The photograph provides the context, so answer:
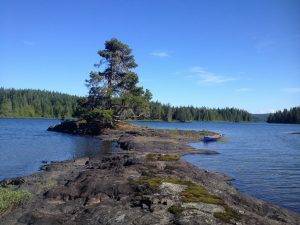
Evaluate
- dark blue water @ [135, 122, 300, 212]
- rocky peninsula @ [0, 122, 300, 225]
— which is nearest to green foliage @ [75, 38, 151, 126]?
dark blue water @ [135, 122, 300, 212]

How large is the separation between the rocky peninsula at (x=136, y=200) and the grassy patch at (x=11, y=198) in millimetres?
76

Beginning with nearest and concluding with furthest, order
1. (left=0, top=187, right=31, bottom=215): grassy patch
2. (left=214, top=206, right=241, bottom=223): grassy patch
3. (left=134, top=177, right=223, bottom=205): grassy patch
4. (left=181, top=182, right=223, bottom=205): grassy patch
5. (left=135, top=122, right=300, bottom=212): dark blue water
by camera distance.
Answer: (left=214, top=206, right=241, bottom=223): grassy patch
(left=181, top=182, right=223, bottom=205): grassy patch
(left=134, top=177, right=223, bottom=205): grassy patch
(left=0, top=187, right=31, bottom=215): grassy patch
(left=135, top=122, right=300, bottom=212): dark blue water

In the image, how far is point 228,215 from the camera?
20391mm

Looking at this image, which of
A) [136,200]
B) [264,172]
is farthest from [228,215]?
[264,172]

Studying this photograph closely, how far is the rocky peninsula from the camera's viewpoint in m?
20.4

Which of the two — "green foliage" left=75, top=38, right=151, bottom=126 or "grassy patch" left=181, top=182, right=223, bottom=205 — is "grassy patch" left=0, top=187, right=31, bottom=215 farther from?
"green foliage" left=75, top=38, right=151, bottom=126

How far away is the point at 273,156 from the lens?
59281 millimetres

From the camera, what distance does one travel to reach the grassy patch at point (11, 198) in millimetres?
22906

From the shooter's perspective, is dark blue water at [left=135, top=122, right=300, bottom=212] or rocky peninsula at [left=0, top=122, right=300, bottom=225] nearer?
rocky peninsula at [left=0, top=122, right=300, bottom=225]

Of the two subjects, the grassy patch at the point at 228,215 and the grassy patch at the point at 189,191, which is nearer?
the grassy patch at the point at 228,215

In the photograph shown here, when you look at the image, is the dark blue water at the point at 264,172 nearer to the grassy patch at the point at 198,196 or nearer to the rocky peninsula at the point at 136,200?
the rocky peninsula at the point at 136,200

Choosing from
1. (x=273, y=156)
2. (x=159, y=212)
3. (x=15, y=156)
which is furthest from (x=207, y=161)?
(x=159, y=212)

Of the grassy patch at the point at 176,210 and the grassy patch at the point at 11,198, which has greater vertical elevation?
the grassy patch at the point at 176,210

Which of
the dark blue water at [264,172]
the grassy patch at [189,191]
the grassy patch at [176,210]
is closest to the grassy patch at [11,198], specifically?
the grassy patch at [189,191]
